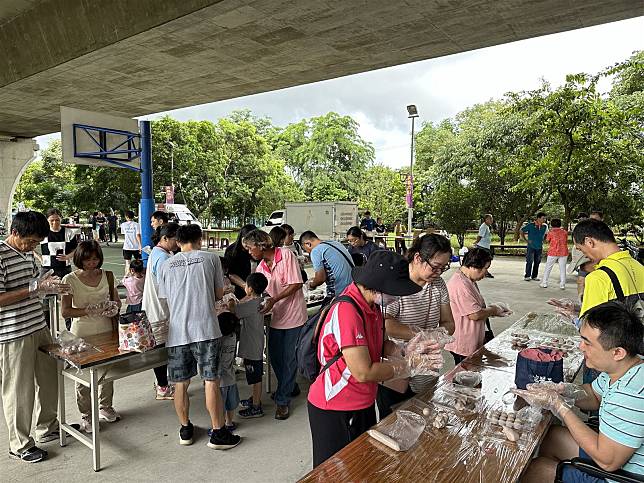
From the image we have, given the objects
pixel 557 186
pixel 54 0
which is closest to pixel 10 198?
pixel 54 0

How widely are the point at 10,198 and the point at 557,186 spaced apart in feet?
64.8

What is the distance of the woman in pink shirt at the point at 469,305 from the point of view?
127 inches

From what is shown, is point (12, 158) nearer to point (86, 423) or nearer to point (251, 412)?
point (86, 423)

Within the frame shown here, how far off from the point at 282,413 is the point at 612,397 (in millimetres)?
2622

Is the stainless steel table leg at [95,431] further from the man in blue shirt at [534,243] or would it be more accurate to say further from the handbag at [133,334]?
the man in blue shirt at [534,243]

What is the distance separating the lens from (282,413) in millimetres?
3789

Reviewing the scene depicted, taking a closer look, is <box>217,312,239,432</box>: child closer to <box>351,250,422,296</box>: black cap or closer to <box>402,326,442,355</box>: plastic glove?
<box>402,326,442,355</box>: plastic glove

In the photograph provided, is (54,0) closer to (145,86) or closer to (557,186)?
(145,86)

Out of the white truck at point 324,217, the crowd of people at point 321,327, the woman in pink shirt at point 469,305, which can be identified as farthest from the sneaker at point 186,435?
the white truck at point 324,217

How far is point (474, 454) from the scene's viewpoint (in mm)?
1834

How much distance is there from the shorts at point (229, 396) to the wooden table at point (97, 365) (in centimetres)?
50

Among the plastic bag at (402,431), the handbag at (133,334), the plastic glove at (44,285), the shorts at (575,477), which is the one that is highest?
the plastic glove at (44,285)

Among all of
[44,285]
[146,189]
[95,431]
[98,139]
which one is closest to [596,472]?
[95,431]

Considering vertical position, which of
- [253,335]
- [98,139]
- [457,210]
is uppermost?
[98,139]
